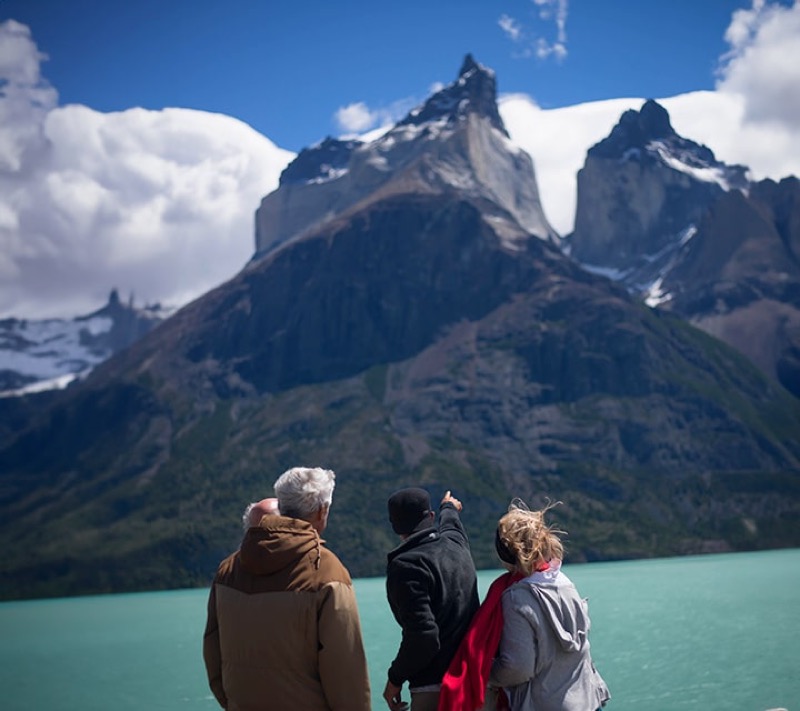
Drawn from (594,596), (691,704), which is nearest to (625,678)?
(691,704)

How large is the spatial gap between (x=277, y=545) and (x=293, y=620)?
602mm

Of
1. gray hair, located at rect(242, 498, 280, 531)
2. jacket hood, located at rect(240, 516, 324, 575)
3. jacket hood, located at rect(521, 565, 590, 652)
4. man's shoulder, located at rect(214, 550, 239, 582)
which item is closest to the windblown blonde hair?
jacket hood, located at rect(521, 565, 590, 652)

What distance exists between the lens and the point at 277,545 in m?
8.38

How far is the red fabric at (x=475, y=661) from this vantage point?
909 centimetres

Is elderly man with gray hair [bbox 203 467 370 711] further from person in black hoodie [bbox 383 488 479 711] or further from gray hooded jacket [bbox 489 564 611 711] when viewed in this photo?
gray hooded jacket [bbox 489 564 611 711]

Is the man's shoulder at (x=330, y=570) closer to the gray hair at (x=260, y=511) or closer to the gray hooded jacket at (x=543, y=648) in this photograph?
the gray hair at (x=260, y=511)

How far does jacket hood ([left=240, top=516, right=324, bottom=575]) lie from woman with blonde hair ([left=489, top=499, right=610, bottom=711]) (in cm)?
193

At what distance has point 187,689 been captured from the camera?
44219 millimetres

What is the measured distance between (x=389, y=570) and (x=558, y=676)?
1.78 m

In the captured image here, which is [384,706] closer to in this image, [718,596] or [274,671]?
[274,671]

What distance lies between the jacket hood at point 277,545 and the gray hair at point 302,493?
0.73ft

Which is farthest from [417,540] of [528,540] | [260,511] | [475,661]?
[260,511]

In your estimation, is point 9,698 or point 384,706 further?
point 9,698

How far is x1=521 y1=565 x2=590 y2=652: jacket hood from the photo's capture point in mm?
9234
